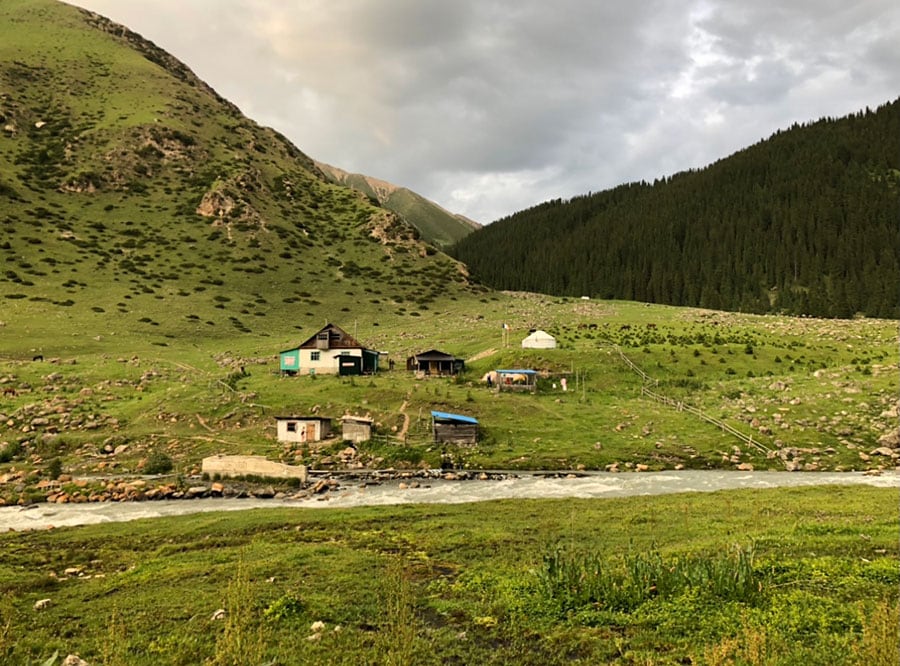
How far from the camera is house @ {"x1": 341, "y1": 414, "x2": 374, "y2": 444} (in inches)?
1534

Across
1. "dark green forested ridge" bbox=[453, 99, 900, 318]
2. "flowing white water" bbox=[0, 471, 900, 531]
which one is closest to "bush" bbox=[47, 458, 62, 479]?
"flowing white water" bbox=[0, 471, 900, 531]

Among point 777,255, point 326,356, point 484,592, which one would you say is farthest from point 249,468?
point 777,255

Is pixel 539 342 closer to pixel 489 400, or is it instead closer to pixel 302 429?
pixel 489 400

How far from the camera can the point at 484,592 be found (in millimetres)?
12547

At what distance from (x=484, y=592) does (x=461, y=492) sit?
1724 centimetres

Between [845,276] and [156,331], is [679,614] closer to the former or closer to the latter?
[156,331]

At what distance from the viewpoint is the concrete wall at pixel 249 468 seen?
106 feet

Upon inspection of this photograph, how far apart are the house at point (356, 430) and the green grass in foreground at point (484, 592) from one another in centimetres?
1812

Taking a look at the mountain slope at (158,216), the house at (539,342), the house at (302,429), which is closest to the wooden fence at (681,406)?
the house at (539,342)

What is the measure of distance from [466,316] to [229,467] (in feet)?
202

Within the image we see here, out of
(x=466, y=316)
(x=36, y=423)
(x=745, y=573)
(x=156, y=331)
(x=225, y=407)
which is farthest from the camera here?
(x=466, y=316)

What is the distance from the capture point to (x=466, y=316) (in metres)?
91.4

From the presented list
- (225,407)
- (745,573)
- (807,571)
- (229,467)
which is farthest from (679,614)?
(225,407)

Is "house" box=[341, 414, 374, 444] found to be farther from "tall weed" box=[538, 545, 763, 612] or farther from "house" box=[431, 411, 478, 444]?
"tall weed" box=[538, 545, 763, 612]
